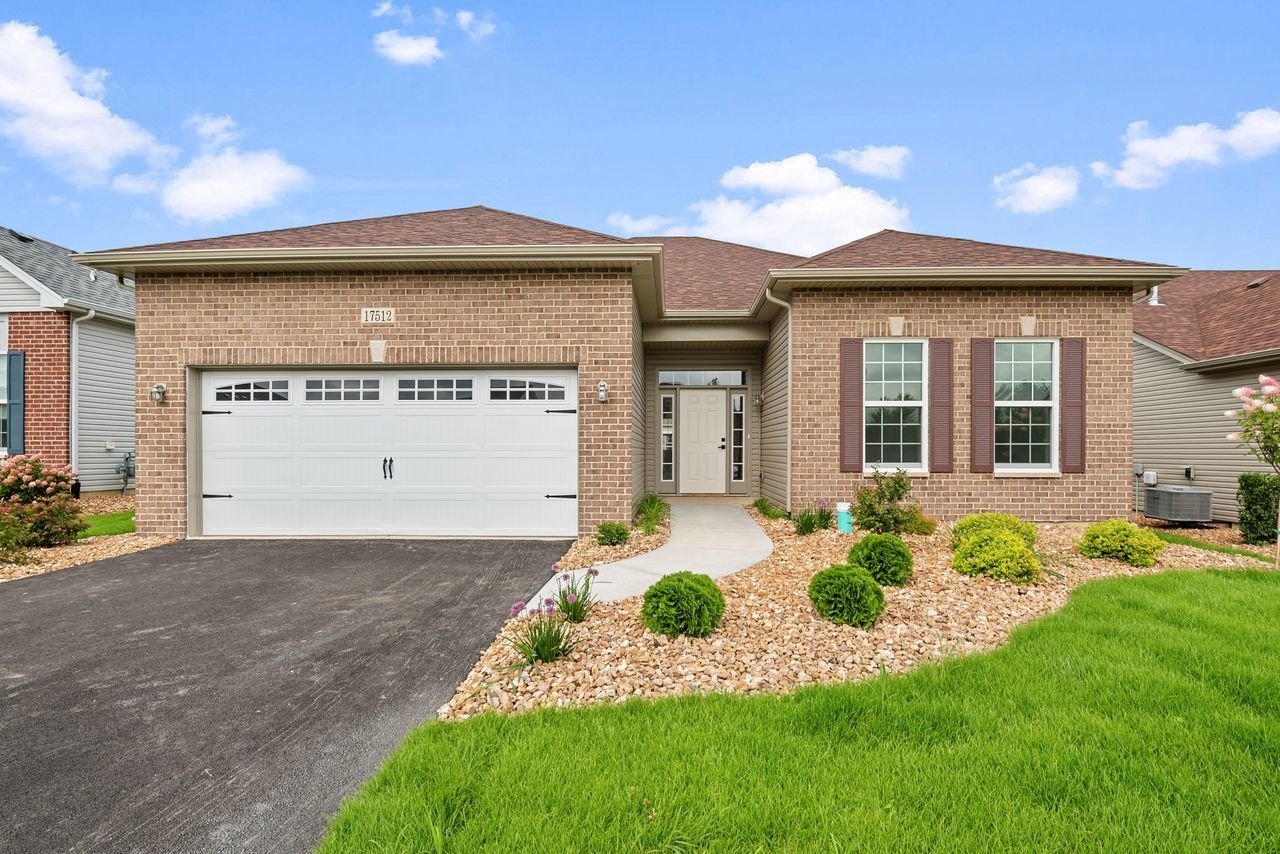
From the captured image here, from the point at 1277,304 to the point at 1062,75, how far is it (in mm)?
5459

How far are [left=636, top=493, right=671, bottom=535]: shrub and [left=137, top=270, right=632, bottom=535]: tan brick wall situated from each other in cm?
34

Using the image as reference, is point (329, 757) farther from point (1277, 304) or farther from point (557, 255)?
point (1277, 304)

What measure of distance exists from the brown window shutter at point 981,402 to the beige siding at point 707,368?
12.8 feet

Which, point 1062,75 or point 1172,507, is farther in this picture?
point 1062,75

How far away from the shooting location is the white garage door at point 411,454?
23.7 feet

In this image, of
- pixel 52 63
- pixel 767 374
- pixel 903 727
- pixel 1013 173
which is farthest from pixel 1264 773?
pixel 1013 173

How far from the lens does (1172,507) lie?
8.55 meters

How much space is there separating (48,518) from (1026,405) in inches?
502

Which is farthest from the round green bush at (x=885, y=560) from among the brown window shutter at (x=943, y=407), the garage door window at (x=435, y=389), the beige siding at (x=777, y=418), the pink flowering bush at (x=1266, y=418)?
the garage door window at (x=435, y=389)

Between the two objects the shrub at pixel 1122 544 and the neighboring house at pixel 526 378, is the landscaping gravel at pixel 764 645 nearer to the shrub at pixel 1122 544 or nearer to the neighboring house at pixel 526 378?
Result: the shrub at pixel 1122 544

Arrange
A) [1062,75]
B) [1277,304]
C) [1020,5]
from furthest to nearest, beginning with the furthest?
[1062,75] → [1277,304] → [1020,5]

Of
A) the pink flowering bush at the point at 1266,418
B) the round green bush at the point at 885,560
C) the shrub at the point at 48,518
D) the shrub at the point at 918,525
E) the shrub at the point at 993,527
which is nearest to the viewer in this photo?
the round green bush at the point at 885,560

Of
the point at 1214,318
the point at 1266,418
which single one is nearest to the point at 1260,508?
the point at 1266,418

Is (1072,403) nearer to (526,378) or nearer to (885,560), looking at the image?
(885,560)
